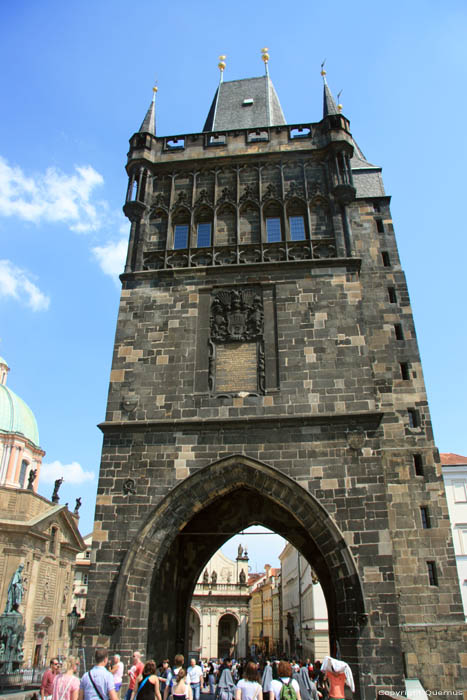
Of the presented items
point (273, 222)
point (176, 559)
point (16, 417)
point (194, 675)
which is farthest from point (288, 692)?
point (16, 417)

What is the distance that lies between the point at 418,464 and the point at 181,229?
8.62m

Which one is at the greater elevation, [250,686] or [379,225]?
[379,225]

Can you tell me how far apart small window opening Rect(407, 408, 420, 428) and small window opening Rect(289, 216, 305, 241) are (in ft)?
16.9

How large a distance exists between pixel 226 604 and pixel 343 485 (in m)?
26.2

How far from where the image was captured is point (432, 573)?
1134 cm

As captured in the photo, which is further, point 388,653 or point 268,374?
point 268,374

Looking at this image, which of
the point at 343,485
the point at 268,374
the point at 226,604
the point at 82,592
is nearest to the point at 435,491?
the point at 343,485

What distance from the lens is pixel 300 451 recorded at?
11.2 meters

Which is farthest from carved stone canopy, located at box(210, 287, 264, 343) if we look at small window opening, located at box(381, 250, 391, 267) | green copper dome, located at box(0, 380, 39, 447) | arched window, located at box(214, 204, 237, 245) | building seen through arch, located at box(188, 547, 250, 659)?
green copper dome, located at box(0, 380, 39, 447)

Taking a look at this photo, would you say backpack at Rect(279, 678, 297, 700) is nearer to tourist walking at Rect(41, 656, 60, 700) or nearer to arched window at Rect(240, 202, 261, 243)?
tourist walking at Rect(41, 656, 60, 700)

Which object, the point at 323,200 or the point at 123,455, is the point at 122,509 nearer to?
the point at 123,455

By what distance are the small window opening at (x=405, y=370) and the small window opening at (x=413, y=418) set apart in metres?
0.84

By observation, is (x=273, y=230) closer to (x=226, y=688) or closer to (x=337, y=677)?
(x=226, y=688)

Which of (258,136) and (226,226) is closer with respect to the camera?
(226,226)
